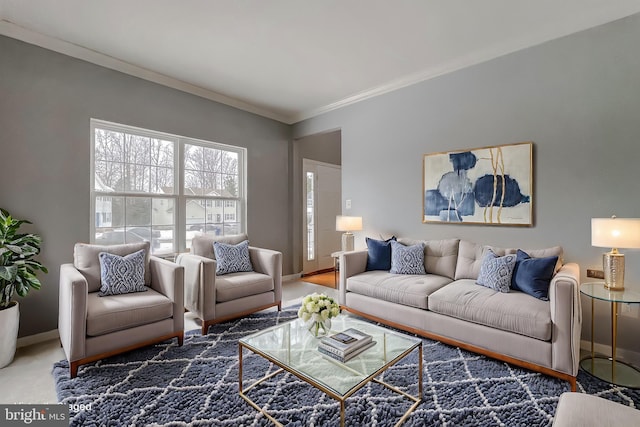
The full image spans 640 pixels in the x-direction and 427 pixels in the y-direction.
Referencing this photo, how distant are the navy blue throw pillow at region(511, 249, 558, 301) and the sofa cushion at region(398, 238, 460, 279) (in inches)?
28.9

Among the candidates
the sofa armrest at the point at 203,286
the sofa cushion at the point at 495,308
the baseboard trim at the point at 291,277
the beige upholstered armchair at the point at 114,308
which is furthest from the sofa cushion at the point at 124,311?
the baseboard trim at the point at 291,277

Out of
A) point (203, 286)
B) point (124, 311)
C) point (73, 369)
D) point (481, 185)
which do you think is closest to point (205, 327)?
point (203, 286)

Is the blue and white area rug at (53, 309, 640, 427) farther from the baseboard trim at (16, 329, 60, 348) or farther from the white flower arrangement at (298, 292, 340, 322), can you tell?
the baseboard trim at (16, 329, 60, 348)

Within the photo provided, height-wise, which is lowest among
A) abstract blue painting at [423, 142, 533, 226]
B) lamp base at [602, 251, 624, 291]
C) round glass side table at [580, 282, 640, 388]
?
round glass side table at [580, 282, 640, 388]

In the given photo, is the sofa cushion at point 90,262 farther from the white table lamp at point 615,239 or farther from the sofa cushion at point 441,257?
the white table lamp at point 615,239

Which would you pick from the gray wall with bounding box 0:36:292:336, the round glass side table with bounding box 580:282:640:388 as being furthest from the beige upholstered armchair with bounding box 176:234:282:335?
the round glass side table with bounding box 580:282:640:388

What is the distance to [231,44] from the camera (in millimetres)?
2943

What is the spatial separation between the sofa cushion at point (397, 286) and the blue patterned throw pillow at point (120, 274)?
203cm

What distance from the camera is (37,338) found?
279 centimetres

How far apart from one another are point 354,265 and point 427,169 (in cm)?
141

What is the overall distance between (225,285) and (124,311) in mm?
909

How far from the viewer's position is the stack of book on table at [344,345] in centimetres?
178

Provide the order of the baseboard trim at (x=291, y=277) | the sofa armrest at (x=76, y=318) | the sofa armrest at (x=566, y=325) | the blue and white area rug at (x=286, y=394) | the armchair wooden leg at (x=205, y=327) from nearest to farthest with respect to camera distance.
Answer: the blue and white area rug at (x=286, y=394)
the sofa armrest at (x=566, y=325)
the sofa armrest at (x=76, y=318)
the armchair wooden leg at (x=205, y=327)
the baseboard trim at (x=291, y=277)

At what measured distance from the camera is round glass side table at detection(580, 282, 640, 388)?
210cm
